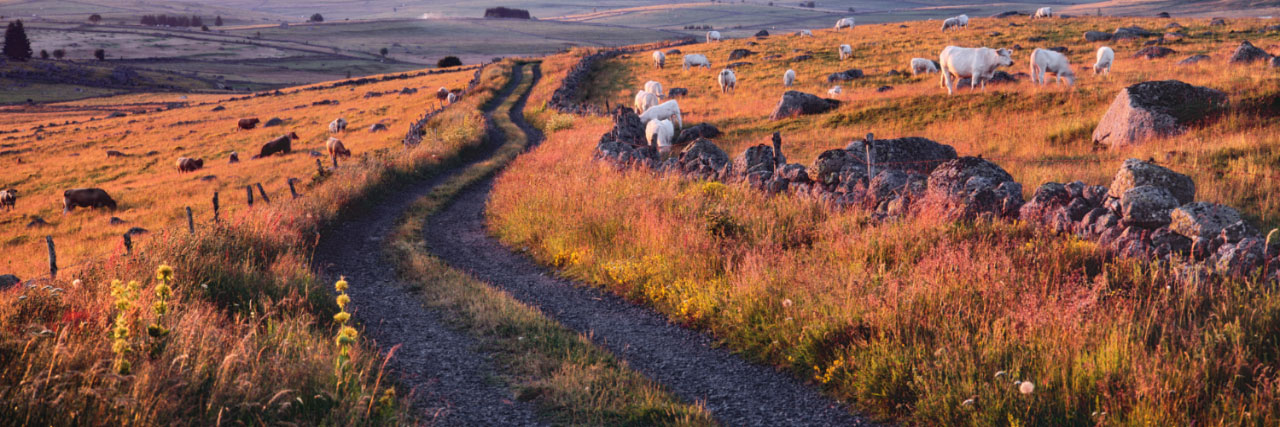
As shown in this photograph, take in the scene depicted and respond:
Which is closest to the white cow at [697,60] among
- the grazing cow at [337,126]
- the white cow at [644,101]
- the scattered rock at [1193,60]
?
the white cow at [644,101]

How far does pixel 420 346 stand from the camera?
8.19 meters

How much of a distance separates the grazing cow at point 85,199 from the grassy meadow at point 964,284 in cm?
1882

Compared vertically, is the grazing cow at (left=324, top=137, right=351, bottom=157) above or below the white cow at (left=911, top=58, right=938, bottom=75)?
below

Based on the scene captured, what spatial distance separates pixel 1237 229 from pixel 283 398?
9.45 m

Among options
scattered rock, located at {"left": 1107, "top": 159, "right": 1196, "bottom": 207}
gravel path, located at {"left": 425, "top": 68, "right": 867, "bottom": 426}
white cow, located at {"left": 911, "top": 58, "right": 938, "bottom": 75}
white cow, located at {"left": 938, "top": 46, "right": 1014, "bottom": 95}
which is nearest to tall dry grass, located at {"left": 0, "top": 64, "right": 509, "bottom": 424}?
gravel path, located at {"left": 425, "top": 68, "right": 867, "bottom": 426}

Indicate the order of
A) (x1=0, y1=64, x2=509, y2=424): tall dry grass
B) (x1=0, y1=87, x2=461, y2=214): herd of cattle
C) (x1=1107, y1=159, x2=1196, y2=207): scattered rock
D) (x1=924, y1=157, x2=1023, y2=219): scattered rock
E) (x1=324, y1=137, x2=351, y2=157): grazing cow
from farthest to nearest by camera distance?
1. (x1=324, y1=137, x2=351, y2=157): grazing cow
2. (x1=0, y1=87, x2=461, y2=214): herd of cattle
3. (x1=924, y1=157, x2=1023, y2=219): scattered rock
4. (x1=1107, y1=159, x2=1196, y2=207): scattered rock
5. (x1=0, y1=64, x2=509, y2=424): tall dry grass

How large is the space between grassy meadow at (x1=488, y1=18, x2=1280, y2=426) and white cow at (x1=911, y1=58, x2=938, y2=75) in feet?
52.2

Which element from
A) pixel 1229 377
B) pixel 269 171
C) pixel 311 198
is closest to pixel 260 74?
pixel 269 171

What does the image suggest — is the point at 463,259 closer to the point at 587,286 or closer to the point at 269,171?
the point at 587,286

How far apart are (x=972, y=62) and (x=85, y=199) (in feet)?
113

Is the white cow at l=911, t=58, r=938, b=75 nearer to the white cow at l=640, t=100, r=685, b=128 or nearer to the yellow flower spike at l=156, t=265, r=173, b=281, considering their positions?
the white cow at l=640, t=100, r=685, b=128

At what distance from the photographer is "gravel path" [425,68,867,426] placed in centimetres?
639

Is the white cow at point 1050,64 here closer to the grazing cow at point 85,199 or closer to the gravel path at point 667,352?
the gravel path at point 667,352

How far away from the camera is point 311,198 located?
15.7 meters
